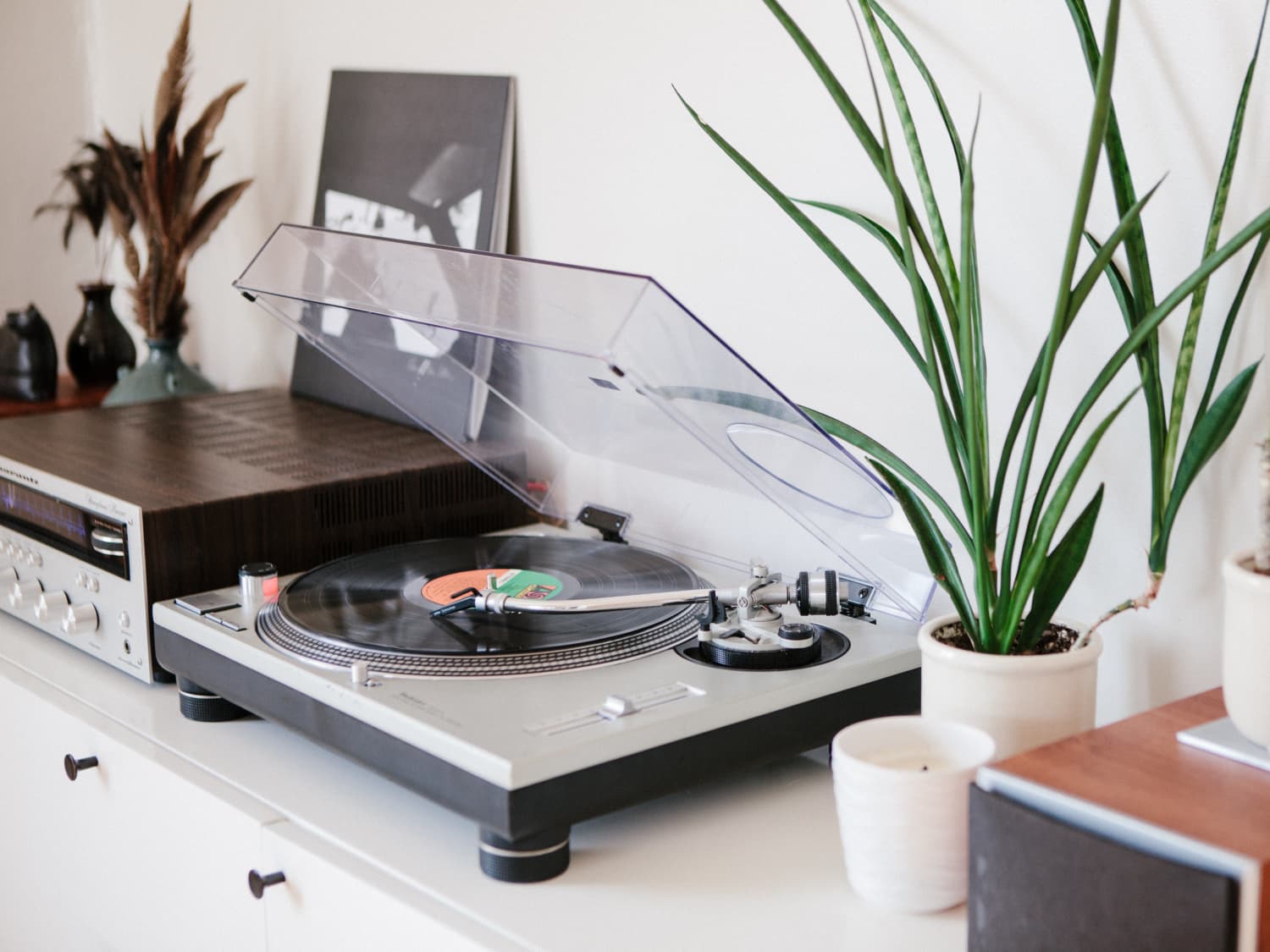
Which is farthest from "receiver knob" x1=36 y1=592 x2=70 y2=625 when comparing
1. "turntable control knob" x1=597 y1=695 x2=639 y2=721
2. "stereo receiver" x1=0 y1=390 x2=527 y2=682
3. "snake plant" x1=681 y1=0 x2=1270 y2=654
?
"snake plant" x1=681 y1=0 x2=1270 y2=654

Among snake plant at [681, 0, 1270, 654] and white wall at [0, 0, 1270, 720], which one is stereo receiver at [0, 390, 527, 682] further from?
snake plant at [681, 0, 1270, 654]

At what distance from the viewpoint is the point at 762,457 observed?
127cm

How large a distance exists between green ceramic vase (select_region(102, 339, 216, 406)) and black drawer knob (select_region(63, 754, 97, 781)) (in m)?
0.94

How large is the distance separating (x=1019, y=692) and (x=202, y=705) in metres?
0.79

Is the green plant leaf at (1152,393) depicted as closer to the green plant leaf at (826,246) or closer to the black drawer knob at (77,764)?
the green plant leaf at (826,246)

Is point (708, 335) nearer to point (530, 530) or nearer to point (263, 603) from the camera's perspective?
point (263, 603)

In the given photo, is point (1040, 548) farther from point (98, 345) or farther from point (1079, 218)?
point (98, 345)

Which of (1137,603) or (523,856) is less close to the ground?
(1137,603)

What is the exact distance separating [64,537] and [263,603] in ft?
1.11

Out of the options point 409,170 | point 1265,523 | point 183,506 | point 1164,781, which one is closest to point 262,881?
point 183,506

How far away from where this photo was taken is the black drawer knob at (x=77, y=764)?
1.41 metres

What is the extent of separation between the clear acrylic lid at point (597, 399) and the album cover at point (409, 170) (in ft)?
0.16

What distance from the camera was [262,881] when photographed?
1174mm

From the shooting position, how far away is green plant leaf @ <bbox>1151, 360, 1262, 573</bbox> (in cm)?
107
